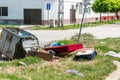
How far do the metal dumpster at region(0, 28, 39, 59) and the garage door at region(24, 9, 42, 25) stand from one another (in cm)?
3462

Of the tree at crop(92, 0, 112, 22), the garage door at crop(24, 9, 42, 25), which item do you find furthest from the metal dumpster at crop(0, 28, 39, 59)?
the tree at crop(92, 0, 112, 22)

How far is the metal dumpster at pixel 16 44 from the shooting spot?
1756 cm

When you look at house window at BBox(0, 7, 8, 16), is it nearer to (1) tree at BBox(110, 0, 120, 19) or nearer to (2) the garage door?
(2) the garage door

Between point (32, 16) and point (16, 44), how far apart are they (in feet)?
119

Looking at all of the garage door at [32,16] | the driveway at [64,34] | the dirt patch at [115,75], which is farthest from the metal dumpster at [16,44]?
the garage door at [32,16]

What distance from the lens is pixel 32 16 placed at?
5359cm

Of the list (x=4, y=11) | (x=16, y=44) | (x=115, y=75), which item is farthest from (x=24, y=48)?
(x=4, y=11)

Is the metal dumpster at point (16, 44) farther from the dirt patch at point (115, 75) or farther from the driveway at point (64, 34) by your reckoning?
the driveway at point (64, 34)

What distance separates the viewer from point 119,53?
19.0 m

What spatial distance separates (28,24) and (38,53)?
3725cm

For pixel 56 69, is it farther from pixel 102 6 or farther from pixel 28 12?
pixel 102 6

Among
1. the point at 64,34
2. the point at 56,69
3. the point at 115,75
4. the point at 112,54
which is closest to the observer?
the point at 115,75

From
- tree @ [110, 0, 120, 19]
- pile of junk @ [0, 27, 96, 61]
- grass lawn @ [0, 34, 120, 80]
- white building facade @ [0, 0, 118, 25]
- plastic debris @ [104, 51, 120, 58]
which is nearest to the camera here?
grass lawn @ [0, 34, 120, 80]

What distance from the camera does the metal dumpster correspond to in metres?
17.6
